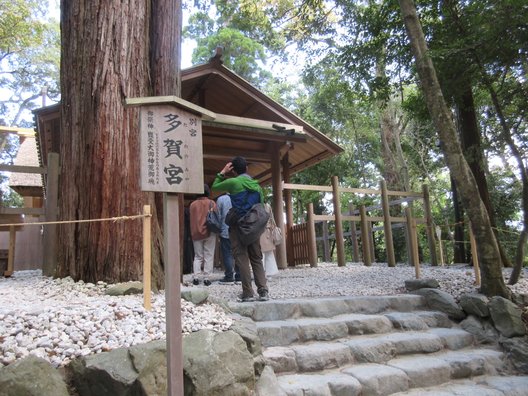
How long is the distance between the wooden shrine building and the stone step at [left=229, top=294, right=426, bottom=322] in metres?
3.57

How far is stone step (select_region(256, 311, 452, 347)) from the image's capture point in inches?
153

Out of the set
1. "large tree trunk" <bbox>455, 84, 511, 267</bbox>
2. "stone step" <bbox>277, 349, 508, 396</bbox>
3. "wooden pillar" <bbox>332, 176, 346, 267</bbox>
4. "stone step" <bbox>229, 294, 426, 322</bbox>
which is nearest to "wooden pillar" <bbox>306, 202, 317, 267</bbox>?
"wooden pillar" <bbox>332, 176, 346, 267</bbox>

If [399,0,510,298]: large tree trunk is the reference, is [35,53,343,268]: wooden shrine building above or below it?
above

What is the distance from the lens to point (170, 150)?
2.68m

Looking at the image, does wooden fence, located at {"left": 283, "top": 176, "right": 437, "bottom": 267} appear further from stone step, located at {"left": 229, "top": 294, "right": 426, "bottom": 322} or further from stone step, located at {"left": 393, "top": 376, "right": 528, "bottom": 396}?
stone step, located at {"left": 393, "top": 376, "right": 528, "bottom": 396}

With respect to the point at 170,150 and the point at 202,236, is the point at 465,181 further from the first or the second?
the point at 202,236

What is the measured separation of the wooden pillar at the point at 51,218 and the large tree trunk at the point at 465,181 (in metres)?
5.43

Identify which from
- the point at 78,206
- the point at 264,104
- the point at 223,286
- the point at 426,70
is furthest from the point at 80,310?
the point at 264,104

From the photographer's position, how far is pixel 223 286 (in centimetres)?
606

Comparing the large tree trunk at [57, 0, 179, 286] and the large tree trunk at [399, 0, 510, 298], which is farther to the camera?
the large tree trunk at [399, 0, 510, 298]

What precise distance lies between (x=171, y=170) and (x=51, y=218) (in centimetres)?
425

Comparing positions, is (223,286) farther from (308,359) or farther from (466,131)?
(466,131)

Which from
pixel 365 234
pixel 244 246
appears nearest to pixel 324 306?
pixel 244 246

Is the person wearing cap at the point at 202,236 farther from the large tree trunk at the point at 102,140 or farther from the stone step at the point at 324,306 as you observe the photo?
the stone step at the point at 324,306
